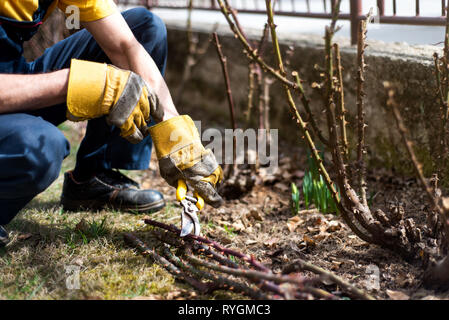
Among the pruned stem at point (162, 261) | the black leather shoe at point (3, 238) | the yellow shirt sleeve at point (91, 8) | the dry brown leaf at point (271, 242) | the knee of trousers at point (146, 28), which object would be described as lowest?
the dry brown leaf at point (271, 242)

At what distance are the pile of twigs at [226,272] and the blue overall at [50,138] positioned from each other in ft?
1.45

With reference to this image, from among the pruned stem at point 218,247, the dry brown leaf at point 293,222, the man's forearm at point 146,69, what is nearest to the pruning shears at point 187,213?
the pruned stem at point 218,247

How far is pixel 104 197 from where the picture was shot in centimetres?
247

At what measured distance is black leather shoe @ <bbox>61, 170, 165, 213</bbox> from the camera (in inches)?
96.5

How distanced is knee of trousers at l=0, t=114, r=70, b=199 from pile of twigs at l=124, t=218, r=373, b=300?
0.42m

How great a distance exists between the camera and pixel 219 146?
3508mm

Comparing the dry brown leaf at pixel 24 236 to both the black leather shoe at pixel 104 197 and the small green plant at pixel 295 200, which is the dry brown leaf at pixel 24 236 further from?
the small green plant at pixel 295 200

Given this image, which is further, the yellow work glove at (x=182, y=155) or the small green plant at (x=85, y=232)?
the small green plant at (x=85, y=232)

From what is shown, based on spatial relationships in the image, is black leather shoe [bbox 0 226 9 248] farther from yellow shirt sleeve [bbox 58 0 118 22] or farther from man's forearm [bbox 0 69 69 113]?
yellow shirt sleeve [bbox 58 0 118 22]

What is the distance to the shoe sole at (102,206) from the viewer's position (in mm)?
2455

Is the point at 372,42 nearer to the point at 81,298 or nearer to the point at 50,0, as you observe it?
the point at 50,0

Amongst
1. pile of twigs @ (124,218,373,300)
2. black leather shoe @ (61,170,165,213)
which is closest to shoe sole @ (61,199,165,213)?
black leather shoe @ (61,170,165,213)
